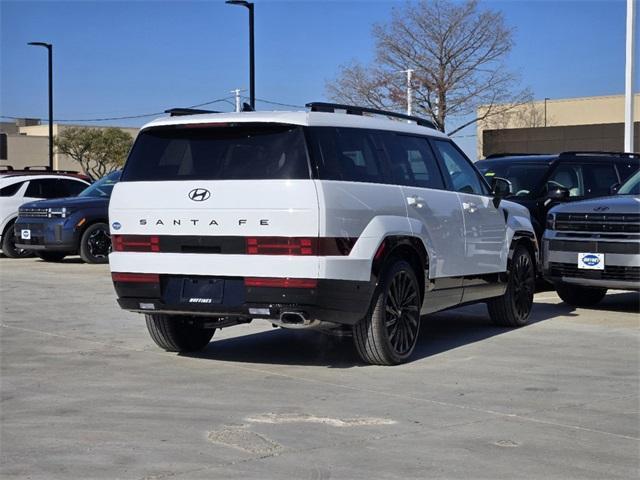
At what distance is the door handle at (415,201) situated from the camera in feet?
26.3

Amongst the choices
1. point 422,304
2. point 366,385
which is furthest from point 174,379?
point 422,304

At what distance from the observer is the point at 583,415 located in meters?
6.41

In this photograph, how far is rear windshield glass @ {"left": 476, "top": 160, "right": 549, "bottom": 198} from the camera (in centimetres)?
1364

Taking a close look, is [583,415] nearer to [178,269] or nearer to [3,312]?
[178,269]

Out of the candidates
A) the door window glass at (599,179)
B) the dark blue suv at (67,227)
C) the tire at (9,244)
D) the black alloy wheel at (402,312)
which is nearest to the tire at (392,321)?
the black alloy wheel at (402,312)

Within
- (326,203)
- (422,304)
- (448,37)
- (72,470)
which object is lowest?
(72,470)

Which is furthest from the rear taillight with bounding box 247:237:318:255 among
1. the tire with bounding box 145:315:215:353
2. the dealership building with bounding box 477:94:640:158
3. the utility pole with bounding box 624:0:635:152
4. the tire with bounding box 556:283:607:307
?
the dealership building with bounding box 477:94:640:158

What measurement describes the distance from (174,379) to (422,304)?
223 cm

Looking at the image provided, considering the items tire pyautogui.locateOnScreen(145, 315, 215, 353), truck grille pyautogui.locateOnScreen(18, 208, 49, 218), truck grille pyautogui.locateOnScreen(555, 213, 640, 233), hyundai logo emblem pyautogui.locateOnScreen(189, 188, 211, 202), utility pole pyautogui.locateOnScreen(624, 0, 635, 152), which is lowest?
tire pyautogui.locateOnScreen(145, 315, 215, 353)

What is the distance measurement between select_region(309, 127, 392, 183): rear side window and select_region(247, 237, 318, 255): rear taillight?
1.61 feet

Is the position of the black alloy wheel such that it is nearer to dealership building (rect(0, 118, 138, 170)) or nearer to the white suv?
the white suv

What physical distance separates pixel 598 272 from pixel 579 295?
4.41 feet

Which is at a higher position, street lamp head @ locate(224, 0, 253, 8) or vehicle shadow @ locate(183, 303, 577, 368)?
street lamp head @ locate(224, 0, 253, 8)

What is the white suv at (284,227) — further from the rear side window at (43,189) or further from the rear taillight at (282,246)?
the rear side window at (43,189)
